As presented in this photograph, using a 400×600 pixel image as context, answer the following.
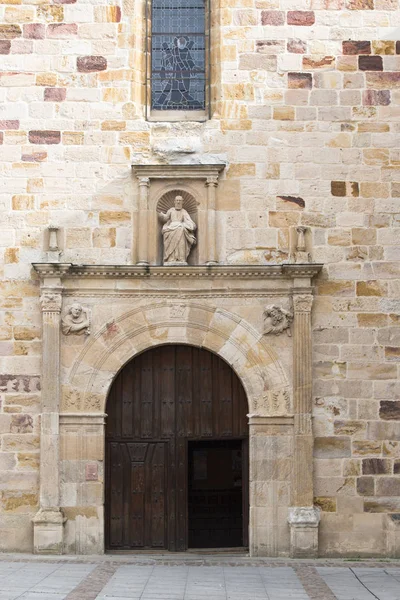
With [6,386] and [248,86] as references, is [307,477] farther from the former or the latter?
[248,86]

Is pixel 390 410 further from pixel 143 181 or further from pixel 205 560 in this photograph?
pixel 143 181

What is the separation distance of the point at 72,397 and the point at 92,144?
305cm

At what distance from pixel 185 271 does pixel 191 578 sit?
3.59m

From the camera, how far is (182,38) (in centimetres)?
1275

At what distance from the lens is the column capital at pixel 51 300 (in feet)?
38.7

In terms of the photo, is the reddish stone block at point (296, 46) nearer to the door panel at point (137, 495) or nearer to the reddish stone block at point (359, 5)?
the reddish stone block at point (359, 5)

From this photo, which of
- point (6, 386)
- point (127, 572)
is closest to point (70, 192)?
point (6, 386)

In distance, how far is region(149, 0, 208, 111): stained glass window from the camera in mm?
12625

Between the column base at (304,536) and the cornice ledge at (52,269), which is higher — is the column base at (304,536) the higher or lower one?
the lower one

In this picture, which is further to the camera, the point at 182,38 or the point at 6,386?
the point at 182,38

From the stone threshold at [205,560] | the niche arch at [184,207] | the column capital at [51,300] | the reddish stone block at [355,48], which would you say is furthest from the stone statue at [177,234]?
the stone threshold at [205,560]

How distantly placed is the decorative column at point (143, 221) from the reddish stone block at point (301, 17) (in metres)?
2.67

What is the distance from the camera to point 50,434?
38.2ft

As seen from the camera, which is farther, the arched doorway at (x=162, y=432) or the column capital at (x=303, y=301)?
the arched doorway at (x=162, y=432)
